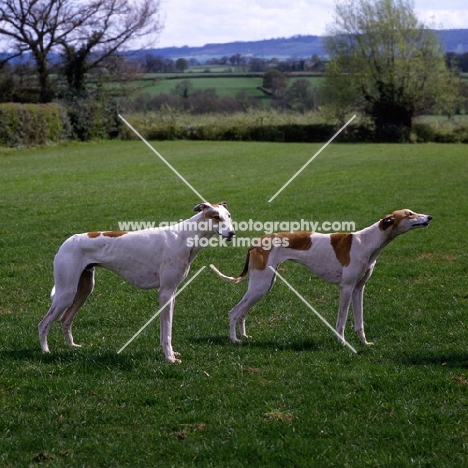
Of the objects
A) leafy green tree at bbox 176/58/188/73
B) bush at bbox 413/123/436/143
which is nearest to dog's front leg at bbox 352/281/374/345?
bush at bbox 413/123/436/143

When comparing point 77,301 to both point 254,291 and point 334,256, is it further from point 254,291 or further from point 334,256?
point 334,256

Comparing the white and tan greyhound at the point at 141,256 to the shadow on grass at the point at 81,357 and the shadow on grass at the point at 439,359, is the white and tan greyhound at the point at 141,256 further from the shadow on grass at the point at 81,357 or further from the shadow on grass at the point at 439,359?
the shadow on grass at the point at 439,359

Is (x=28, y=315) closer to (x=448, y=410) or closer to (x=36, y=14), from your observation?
(x=448, y=410)

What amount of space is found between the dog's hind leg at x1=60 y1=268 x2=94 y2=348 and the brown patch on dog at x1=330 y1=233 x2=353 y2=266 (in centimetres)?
277

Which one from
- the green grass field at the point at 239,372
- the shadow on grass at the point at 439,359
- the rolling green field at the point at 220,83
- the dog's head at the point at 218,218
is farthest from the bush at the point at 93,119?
the shadow on grass at the point at 439,359

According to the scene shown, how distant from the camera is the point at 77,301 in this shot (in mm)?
8438

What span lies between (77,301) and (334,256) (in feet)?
9.74

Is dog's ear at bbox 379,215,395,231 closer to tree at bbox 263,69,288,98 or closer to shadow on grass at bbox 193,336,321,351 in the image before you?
shadow on grass at bbox 193,336,321,351

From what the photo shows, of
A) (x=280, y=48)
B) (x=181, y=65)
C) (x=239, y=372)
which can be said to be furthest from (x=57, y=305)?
(x=181, y=65)

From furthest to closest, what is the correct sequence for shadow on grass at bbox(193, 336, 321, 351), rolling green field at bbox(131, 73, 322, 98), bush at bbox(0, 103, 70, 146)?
rolling green field at bbox(131, 73, 322, 98)
bush at bbox(0, 103, 70, 146)
shadow on grass at bbox(193, 336, 321, 351)

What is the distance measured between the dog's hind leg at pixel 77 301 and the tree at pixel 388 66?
49918mm

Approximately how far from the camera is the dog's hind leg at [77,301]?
8.34 metres

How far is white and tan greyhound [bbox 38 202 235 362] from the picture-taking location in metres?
7.89

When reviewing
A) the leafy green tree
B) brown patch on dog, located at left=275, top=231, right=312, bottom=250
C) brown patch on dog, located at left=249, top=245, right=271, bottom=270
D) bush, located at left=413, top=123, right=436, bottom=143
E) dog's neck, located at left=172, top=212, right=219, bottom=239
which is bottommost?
bush, located at left=413, top=123, right=436, bottom=143
